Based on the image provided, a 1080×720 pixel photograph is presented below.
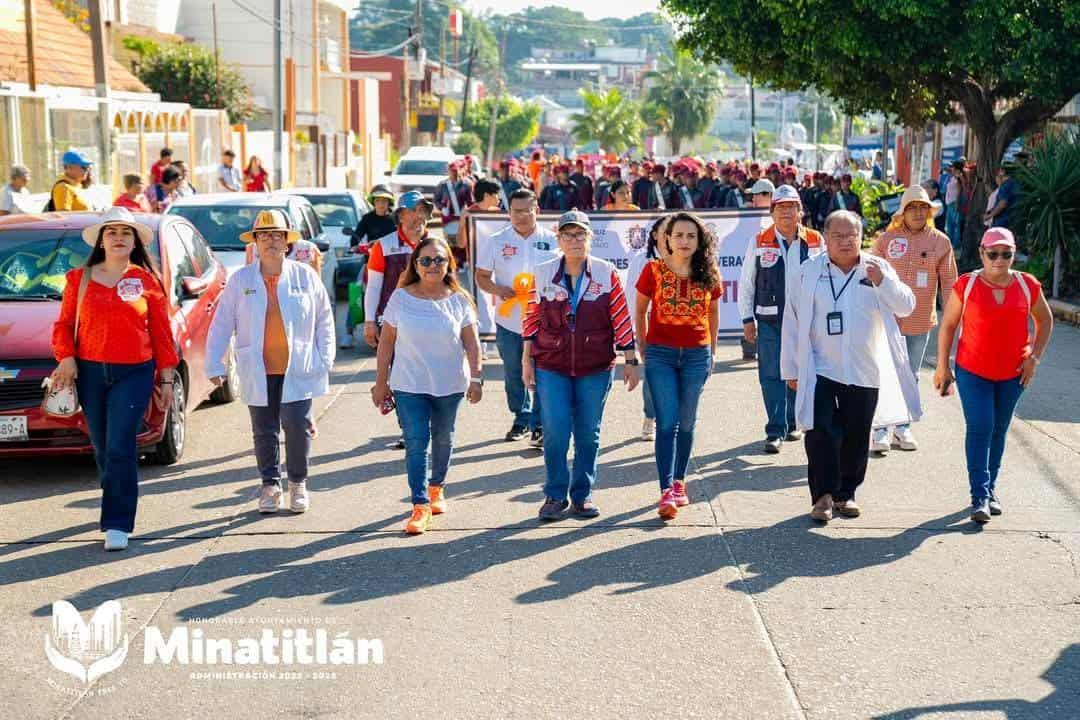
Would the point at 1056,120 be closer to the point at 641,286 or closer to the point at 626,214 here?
the point at 626,214

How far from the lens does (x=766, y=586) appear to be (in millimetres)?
6703

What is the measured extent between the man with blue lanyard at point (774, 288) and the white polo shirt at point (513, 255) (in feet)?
4.62

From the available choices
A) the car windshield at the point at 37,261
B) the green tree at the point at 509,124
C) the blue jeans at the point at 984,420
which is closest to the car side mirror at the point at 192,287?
the car windshield at the point at 37,261

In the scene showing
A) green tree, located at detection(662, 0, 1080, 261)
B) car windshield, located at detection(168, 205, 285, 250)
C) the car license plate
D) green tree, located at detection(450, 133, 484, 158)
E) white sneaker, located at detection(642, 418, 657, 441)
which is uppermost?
green tree, located at detection(662, 0, 1080, 261)

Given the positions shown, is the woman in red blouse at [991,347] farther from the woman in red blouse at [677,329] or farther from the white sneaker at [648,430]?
the white sneaker at [648,430]

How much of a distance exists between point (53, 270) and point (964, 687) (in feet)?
22.5

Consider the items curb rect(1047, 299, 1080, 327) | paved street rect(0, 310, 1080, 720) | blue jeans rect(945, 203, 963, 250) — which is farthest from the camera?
blue jeans rect(945, 203, 963, 250)

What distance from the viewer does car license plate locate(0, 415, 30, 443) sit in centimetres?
869

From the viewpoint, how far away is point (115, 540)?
24.2ft

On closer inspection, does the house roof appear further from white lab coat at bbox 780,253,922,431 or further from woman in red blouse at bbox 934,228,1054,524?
woman in red blouse at bbox 934,228,1054,524

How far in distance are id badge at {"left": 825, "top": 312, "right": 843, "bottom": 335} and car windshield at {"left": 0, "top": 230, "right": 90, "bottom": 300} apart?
5136 millimetres

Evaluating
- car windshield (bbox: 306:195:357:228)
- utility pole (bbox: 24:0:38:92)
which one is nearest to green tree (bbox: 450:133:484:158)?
utility pole (bbox: 24:0:38:92)

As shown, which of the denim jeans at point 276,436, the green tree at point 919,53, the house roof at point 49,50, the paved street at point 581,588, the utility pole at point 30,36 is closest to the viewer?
the paved street at point 581,588

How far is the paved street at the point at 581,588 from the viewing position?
212 inches
